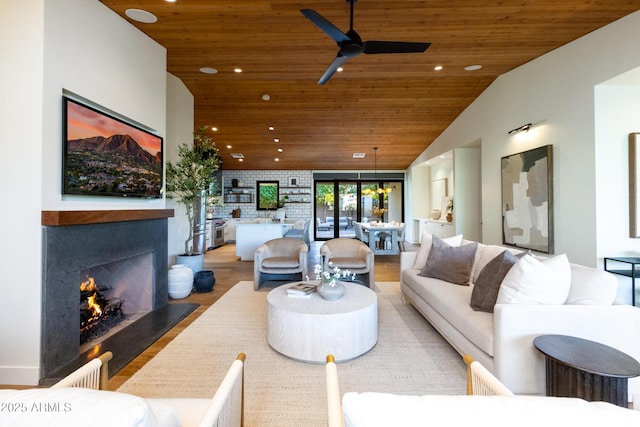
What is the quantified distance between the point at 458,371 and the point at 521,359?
582mm

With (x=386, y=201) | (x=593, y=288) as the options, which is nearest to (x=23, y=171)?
(x=593, y=288)

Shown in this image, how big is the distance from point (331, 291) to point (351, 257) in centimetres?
204

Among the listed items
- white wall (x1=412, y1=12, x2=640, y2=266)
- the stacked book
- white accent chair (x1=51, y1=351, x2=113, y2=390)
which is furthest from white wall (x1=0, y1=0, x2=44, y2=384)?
white wall (x1=412, y1=12, x2=640, y2=266)

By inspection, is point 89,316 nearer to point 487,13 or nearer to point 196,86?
point 196,86

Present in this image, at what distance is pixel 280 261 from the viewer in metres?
4.29

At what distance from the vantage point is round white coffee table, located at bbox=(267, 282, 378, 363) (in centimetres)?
229

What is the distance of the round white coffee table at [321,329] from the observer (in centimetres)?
229

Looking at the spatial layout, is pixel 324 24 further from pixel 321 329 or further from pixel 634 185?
pixel 634 185

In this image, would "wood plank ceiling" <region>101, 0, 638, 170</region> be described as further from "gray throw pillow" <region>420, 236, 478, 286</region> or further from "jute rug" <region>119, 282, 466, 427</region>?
"jute rug" <region>119, 282, 466, 427</region>

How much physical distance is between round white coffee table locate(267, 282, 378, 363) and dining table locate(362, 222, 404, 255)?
4.48 m

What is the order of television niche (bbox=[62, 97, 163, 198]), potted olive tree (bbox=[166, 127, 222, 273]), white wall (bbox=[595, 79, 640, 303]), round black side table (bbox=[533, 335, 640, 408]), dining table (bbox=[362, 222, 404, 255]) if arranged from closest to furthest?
1. round black side table (bbox=[533, 335, 640, 408])
2. television niche (bbox=[62, 97, 163, 198])
3. white wall (bbox=[595, 79, 640, 303])
4. potted olive tree (bbox=[166, 127, 222, 273])
5. dining table (bbox=[362, 222, 404, 255])

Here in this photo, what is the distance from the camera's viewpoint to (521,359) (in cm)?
178

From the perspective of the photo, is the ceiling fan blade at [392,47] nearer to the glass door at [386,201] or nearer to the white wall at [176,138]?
the white wall at [176,138]

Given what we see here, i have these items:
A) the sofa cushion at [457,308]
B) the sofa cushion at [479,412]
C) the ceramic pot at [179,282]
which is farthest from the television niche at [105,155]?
the sofa cushion at [457,308]
